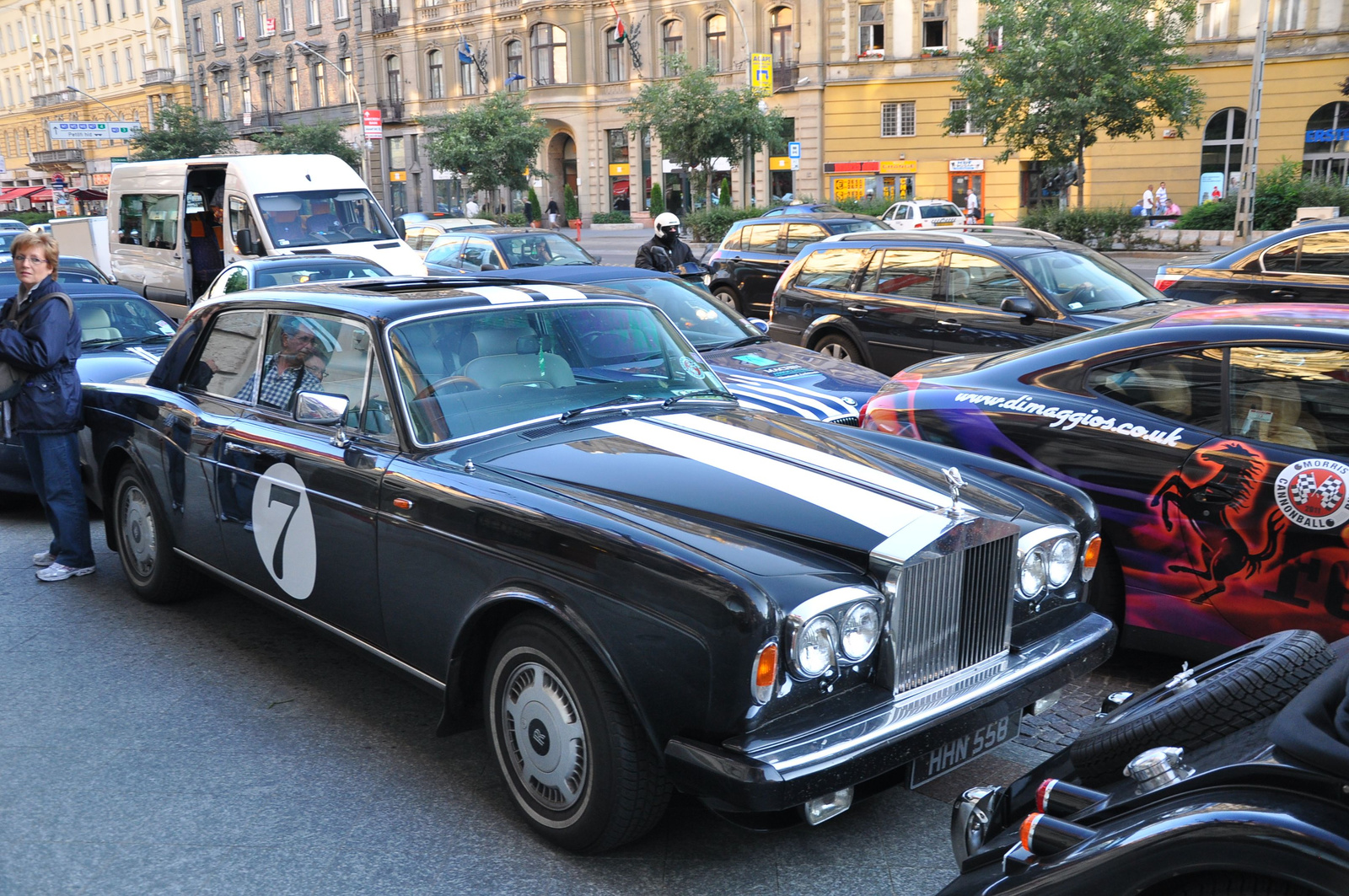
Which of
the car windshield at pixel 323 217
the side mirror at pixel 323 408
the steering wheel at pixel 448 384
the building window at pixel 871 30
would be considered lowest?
the side mirror at pixel 323 408

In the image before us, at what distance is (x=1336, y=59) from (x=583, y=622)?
41093mm

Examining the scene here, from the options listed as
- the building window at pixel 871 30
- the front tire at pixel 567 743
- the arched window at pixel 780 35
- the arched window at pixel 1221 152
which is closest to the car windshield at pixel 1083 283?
the front tire at pixel 567 743

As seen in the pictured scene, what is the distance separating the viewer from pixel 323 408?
4234 millimetres

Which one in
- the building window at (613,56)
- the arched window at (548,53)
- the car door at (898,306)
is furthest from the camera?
the arched window at (548,53)

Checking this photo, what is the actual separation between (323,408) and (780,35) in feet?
151

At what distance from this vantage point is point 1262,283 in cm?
1097

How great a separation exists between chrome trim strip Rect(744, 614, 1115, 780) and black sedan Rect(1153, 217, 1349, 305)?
27.1 feet

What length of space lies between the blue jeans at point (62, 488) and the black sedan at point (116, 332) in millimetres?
2110

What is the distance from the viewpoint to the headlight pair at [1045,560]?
3.67m

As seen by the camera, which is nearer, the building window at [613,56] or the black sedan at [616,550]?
the black sedan at [616,550]

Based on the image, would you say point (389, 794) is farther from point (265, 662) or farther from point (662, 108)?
point (662, 108)

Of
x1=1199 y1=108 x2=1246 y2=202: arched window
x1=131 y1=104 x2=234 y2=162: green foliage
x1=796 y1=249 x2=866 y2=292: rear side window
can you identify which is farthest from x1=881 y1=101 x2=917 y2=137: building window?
x1=796 y1=249 x2=866 y2=292: rear side window

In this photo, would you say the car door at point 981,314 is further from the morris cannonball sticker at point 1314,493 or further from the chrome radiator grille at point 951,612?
the chrome radiator grille at point 951,612

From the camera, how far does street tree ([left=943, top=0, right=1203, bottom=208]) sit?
30.2m
